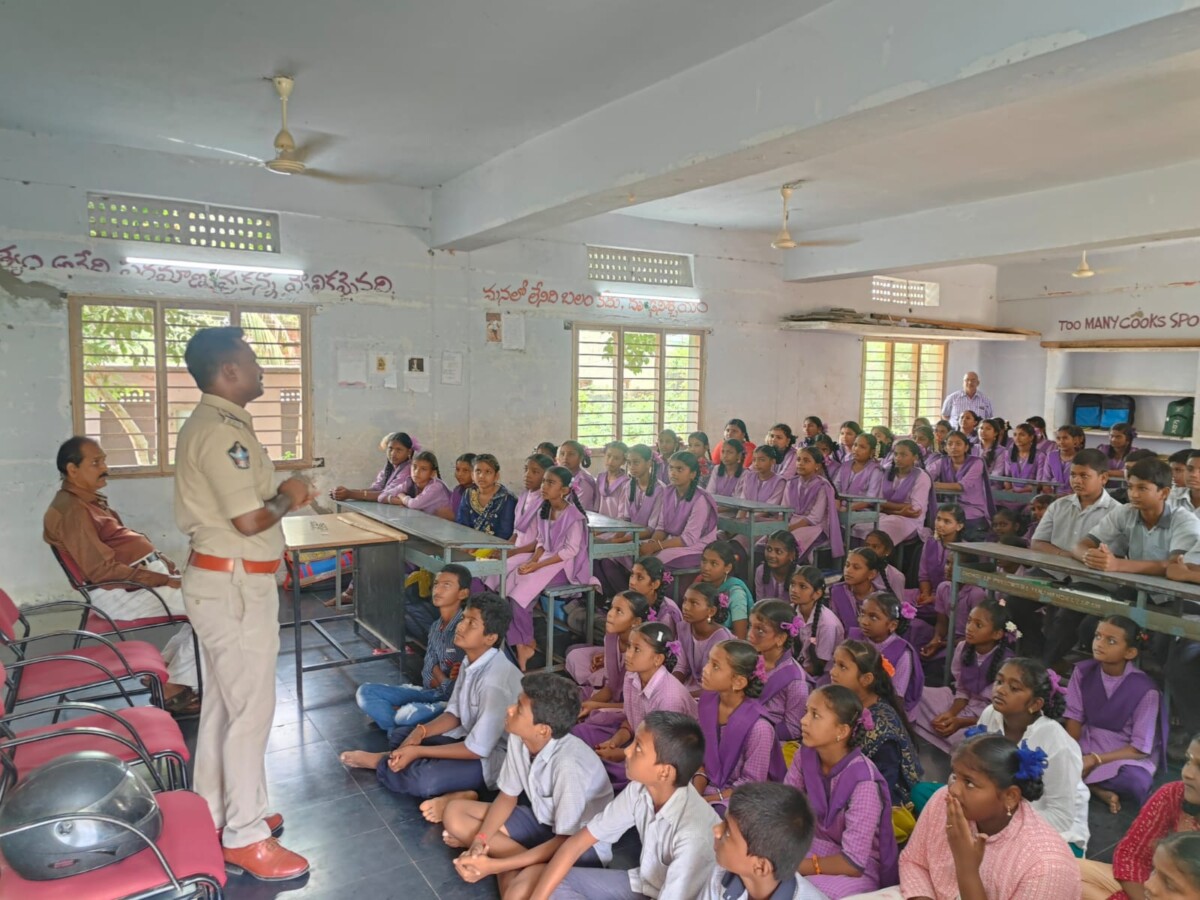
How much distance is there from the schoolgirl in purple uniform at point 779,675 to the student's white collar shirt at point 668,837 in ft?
3.67

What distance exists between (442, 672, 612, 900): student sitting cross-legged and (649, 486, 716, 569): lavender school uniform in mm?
2885

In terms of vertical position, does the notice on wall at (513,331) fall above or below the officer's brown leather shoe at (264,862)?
above

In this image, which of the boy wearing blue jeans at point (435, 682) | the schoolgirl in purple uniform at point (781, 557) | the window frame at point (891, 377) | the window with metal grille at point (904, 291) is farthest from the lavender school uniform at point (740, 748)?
the window with metal grille at point (904, 291)

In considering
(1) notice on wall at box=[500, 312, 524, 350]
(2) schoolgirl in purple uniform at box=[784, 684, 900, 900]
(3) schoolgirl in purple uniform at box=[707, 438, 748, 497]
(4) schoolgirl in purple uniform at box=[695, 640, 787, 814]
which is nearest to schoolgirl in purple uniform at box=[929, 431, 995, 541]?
(3) schoolgirl in purple uniform at box=[707, 438, 748, 497]

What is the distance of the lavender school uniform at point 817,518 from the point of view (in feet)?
21.0

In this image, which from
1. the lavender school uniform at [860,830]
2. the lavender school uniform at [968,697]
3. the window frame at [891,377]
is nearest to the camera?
the lavender school uniform at [860,830]

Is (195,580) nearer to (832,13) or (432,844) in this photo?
(432,844)

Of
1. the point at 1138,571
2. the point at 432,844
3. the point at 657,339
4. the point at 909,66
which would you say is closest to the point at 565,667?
the point at 432,844

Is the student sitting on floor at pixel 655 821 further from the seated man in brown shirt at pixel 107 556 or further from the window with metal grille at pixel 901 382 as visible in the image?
the window with metal grille at pixel 901 382

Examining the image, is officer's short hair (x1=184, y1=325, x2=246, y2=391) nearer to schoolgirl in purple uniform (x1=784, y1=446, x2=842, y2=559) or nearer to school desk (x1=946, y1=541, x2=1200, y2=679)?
school desk (x1=946, y1=541, x2=1200, y2=679)

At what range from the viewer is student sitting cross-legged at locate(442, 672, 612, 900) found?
109 inches

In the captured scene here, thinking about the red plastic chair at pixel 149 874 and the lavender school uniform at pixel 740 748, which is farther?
the lavender school uniform at pixel 740 748

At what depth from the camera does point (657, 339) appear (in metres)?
9.07

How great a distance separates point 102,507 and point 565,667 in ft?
9.06
